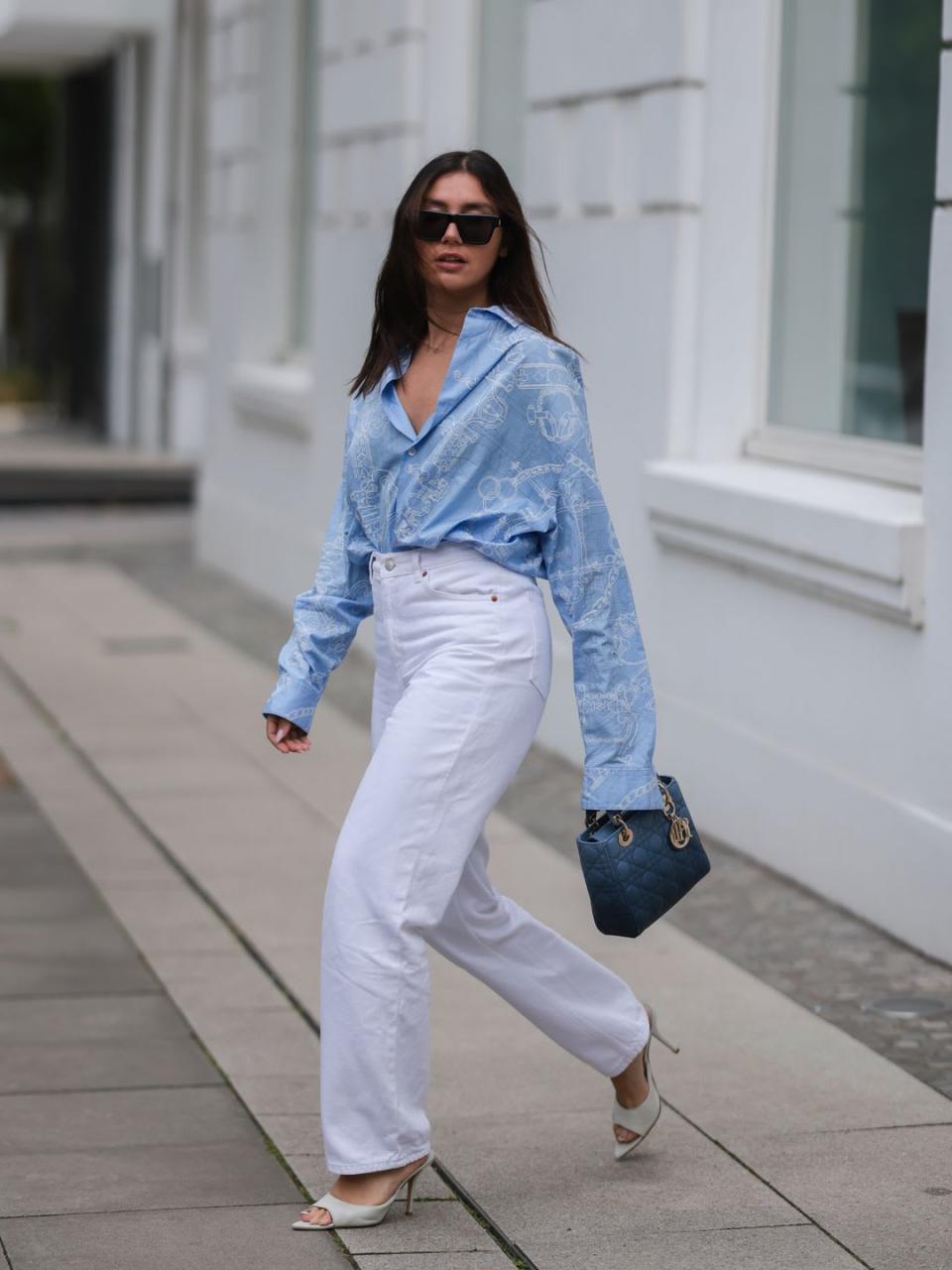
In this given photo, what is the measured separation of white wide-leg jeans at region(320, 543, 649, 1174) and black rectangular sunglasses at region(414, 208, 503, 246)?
54 centimetres

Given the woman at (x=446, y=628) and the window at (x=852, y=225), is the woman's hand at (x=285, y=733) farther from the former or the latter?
the window at (x=852, y=225)

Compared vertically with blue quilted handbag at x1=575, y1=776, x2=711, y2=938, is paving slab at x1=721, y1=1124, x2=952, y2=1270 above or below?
below

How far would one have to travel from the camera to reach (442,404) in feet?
12.9

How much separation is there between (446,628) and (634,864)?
0.52 meters

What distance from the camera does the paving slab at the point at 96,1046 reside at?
15.9 ft

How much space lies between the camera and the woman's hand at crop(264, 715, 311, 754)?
411 cm

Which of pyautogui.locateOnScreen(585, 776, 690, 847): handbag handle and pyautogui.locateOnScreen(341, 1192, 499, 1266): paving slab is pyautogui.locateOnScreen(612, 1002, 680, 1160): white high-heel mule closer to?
pyautogui.locateOnScreen(341, 1192, 499, 1266): paving slab

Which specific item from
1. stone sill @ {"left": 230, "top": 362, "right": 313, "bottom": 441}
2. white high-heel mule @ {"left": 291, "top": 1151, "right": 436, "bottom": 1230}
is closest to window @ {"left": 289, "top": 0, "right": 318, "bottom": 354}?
stone sill @ {"left": 230, "top": 362, "right": 313, "bottom": 441}

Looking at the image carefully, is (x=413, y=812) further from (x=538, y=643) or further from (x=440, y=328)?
(x=440, y=328)

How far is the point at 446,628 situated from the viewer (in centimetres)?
392

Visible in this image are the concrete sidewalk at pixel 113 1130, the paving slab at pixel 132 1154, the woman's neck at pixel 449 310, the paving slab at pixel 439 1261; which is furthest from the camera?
the paving slab at pixel 132 1154

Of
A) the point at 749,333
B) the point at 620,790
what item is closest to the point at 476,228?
the point at 620,790

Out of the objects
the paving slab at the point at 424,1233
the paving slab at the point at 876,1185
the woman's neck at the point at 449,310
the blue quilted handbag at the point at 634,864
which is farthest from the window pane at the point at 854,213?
the paving slab at the point at 424,1233

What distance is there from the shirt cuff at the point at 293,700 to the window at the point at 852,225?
309 cm
